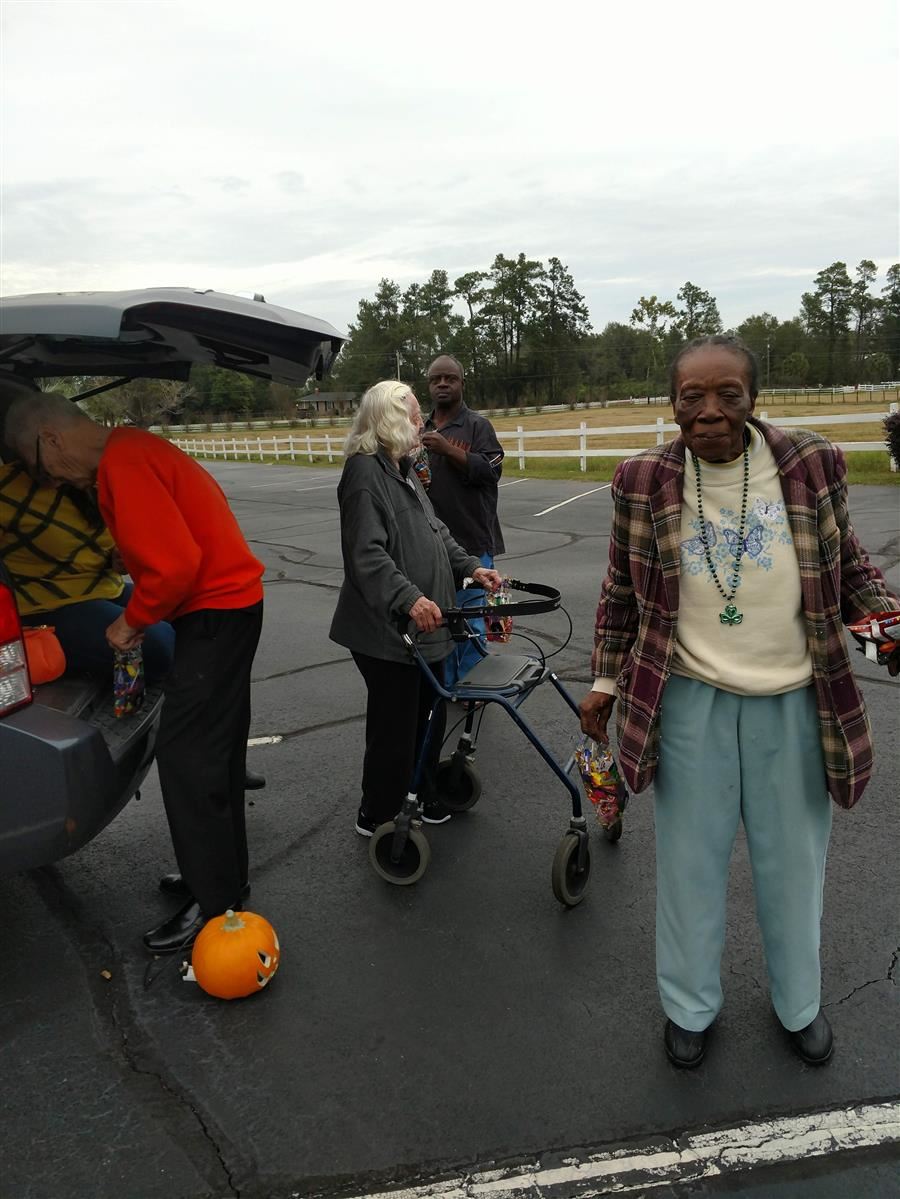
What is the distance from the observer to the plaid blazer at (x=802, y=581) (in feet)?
7.47

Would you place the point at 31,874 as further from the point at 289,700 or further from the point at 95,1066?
the point at 289,700

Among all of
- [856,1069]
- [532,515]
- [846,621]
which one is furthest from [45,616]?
[532,515]

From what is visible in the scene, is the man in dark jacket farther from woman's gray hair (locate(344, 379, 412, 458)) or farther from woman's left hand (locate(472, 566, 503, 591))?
woman's gray hair (locate(344, 379, 412, 458))

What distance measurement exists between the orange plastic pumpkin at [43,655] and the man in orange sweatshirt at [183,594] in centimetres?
20

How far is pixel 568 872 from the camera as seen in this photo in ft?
10.9

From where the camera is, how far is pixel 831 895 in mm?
3350

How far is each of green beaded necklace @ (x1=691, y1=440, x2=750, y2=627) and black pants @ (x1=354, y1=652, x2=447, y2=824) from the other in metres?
1.54

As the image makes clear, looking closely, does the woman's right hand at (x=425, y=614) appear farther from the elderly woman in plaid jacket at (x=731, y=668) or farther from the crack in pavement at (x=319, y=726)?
the crack in pavement at (x=319, y=726)

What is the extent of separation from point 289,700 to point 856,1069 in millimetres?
4120

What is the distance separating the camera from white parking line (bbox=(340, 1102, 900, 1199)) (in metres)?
2.16

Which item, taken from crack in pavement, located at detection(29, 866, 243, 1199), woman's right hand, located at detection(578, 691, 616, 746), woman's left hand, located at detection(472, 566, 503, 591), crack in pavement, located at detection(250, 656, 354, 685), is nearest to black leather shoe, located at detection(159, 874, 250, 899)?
crack in pavement, located at detection(29, 866, 243, 1199)

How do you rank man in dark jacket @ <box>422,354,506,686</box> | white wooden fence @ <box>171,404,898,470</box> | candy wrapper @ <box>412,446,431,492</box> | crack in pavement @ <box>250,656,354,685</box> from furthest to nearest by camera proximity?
→ white wooden fence @ <box>171,404,898,470</box> → crack in pavement @ <box>250,656,354,685</box> → man in dark jacket @ <box>422,354,506,686</box> → candy wrapper @ <box>412,446,431,492</box>

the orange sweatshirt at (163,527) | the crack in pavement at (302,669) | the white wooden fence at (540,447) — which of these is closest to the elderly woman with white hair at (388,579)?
the orange sweatshirt at (163,527)

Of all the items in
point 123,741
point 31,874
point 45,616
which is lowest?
point 31,874
